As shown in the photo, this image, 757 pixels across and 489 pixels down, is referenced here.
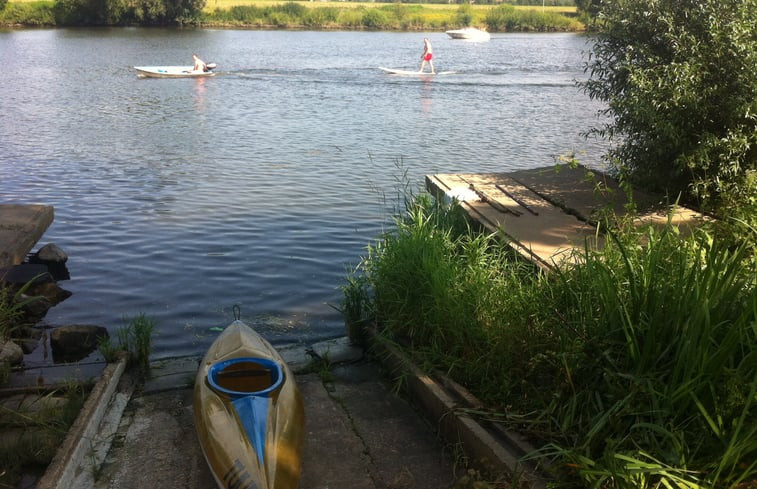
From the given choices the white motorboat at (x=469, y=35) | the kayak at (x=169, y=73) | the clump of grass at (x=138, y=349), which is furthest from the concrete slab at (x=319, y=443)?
the white motorboat at (x=469, y=35)

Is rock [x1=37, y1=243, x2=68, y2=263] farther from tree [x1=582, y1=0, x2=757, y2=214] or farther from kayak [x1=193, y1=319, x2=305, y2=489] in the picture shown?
tree [x1=582, y1=0, x2=757, y2=214]

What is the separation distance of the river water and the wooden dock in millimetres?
1465

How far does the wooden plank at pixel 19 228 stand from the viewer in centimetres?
805

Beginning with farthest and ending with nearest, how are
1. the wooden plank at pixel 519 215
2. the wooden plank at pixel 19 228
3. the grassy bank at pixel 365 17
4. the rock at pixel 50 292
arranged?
the grassy bank at pixel 365 17 < the rock at pixel 50 292 < the wooden plank at pixel 19 228 < the wooden plank at pixel 519 215

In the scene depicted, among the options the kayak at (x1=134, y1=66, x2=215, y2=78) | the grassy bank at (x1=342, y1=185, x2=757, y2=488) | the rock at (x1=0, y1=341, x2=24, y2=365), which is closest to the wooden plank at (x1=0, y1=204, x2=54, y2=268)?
the rock at (x1=0, y1=341, x2=24, y2=365)

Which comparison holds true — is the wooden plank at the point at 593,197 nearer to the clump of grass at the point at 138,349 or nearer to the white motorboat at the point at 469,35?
the clump of grass at the point at 138,349

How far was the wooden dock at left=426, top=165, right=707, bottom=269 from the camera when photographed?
22.6 feet

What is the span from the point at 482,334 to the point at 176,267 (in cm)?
546

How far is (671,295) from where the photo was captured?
4.12m

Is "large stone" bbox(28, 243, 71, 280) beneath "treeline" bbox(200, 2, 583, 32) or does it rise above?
beneath

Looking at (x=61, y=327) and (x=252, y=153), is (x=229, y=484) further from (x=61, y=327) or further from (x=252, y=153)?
(x=252, y=153)

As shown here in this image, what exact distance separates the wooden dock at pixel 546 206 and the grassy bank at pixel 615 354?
0.93 metres

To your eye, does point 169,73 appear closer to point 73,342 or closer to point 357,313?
point 73,342

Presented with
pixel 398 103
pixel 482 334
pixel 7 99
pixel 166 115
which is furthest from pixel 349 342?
pixel 7 99
